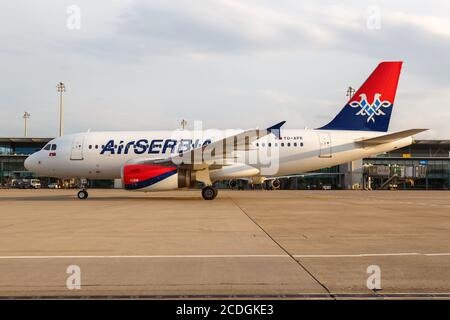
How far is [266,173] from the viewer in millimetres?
25844

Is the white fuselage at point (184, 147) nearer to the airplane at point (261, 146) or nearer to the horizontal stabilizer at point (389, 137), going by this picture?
the airplane at point (261, 146)

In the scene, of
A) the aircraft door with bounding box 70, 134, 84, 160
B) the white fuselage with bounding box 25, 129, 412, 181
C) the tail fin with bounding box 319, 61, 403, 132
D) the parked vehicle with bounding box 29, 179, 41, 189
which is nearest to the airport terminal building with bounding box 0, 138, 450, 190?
the parked vehicle with bounding box 29, 179, 41, 189

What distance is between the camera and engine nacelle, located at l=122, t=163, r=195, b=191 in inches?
869

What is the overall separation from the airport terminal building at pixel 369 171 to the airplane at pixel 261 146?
37186 millimetres

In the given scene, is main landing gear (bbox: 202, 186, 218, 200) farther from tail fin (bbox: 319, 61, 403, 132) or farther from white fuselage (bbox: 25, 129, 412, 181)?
tail fin (bbox: 319, 61, 403, 132)

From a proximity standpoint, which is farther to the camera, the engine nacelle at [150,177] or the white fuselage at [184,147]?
the white fuselage at [184,147]

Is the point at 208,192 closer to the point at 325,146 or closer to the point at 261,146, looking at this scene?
the point at 261,146

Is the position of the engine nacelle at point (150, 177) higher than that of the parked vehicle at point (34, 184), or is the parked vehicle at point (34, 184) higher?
the engine nacelle at point (150, 177)

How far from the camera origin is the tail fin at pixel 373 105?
2519 centimetres

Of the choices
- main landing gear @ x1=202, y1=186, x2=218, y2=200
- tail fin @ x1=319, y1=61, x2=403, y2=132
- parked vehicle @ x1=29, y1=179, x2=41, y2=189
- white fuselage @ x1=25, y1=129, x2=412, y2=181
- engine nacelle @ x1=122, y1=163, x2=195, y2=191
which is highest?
tail fin @ x1=319, y1=61, x2=403, y2=132

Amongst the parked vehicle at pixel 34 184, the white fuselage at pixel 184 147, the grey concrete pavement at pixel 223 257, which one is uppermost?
the white fuselage at pixel 184 147

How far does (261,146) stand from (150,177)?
6753 millimetres

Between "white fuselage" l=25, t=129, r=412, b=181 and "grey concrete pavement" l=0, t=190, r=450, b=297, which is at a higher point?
"white fuselage" l=25, t=129, r=412, b=181

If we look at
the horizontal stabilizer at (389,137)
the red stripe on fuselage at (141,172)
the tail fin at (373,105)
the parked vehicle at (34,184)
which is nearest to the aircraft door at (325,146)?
the tail fin at (373,105)
